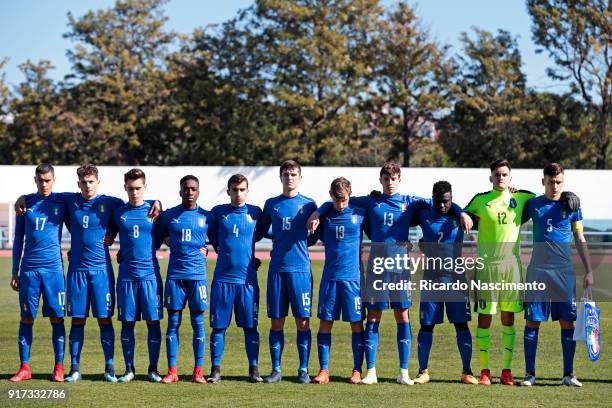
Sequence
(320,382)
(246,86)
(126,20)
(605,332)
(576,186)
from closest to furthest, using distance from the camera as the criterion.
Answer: (320,382)
(605,332)
(576,186)
(246,86)
(126,20)

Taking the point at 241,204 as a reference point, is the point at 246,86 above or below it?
above

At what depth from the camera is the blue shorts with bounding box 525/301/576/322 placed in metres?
8.88

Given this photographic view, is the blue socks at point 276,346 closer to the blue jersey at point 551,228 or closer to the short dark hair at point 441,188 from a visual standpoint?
the short dark hair at point 441,188

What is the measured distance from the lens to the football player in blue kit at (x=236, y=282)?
Answer: 8.90 m

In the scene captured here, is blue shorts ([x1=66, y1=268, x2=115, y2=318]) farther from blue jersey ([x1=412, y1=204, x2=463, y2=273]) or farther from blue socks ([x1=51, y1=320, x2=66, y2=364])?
blue jersey ([x1=412, y1=204, x2=463, y2=273])

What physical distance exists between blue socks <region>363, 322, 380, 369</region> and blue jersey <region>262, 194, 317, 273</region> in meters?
0.77

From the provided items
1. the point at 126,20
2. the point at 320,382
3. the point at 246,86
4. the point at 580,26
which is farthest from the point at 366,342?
the point at 126,20

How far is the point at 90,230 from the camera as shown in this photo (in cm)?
895

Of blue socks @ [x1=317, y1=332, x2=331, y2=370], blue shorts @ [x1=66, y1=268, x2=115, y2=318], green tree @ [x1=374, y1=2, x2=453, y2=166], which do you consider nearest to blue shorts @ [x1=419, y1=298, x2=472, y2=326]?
blue socks @ [x1=317, y1=332, x2=331, y2=370]

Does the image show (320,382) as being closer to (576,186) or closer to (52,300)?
(52,300)

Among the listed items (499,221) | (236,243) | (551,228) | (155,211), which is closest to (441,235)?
(499,221)

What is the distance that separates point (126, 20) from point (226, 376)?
128 ft

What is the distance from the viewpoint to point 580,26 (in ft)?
136

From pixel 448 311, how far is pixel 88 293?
10.6 feet
